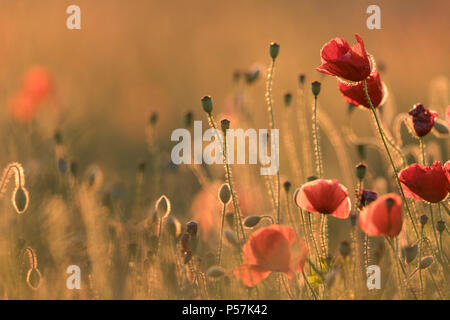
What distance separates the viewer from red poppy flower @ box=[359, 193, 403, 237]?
135 cm

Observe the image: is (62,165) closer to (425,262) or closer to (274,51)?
(274,51)

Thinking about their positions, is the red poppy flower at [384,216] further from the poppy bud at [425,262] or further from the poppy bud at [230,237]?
the poppy bud at [230,237]

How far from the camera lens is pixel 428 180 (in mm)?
1432

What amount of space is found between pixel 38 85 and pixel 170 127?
1117 millimetres

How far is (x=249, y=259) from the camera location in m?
1.49

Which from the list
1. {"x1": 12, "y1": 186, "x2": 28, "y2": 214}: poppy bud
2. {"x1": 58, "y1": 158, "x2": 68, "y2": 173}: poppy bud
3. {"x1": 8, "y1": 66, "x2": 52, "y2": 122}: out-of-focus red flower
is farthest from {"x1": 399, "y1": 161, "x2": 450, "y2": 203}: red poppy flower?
{"x1": 8, "y1": 66, "x2": 52, "y2": 122}: out-of-focus red flower

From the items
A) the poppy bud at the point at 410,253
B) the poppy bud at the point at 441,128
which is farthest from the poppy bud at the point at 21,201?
the poppy bud at the point at 441,128

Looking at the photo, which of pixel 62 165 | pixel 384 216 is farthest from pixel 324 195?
pixel 62 165

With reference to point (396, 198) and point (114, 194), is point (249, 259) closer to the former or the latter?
point (396, 198)

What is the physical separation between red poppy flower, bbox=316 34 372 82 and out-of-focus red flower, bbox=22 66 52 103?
171cm

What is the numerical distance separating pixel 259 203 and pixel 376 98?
841mm

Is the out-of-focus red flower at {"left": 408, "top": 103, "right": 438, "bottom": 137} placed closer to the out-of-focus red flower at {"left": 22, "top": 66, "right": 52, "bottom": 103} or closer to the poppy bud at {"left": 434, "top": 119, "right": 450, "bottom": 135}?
the poppy bud at {"left": 434, "top": 119, "right": 450, "bottom": 135}
